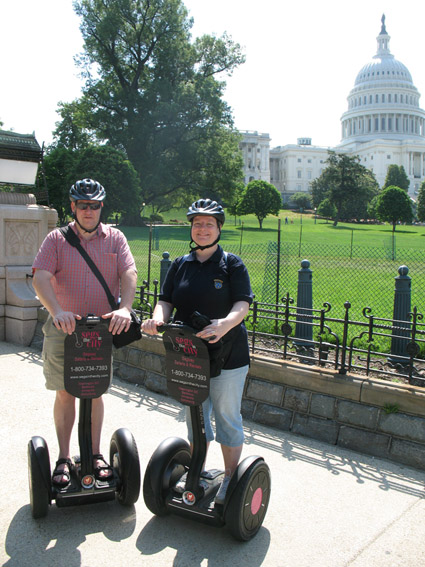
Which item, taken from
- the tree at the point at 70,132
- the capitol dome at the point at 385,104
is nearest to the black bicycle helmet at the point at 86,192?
the tree at the point at 70,132

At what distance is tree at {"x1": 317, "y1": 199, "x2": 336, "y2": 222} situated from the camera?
70250 millimetres

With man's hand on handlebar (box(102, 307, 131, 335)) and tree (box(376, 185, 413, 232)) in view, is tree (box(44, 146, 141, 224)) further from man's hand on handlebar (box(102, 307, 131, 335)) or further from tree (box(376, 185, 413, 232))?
tree (box(376, 185, 413, 232))

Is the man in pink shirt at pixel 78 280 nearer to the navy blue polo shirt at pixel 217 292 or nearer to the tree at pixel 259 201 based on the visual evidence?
the navy blue polo shirt at pixel 217 292

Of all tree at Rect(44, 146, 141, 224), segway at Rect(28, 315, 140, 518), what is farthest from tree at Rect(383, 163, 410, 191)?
segway at Rect(28, 315, 140, 518)

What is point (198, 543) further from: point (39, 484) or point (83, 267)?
point (83, 267)

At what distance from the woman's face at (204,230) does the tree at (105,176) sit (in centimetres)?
3158

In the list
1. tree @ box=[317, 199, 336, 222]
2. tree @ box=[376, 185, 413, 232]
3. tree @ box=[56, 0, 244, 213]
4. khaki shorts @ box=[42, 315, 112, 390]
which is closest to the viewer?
khaki shorts @ box=[42, 315, 112, 390]

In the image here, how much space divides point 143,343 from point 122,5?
41.4 meters

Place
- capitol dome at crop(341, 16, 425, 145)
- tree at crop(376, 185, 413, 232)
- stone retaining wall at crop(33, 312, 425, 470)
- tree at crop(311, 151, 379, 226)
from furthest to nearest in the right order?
1. capitol dome at crop(341, 16, 425, 145)
2. tree at crop(311, 151, 379, 226)
3. tree at crop(376, 185, 413, 232)
4. stone retaining wall at crop(33, 312, 425, 470)

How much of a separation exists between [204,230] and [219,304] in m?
0.45

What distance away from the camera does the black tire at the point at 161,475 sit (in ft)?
10.7

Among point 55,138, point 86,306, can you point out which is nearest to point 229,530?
point 86,306

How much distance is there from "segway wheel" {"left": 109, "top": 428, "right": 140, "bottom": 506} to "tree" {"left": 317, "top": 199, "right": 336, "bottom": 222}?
224 feet

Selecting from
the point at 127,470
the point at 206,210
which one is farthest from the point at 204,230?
the point at 127,470
